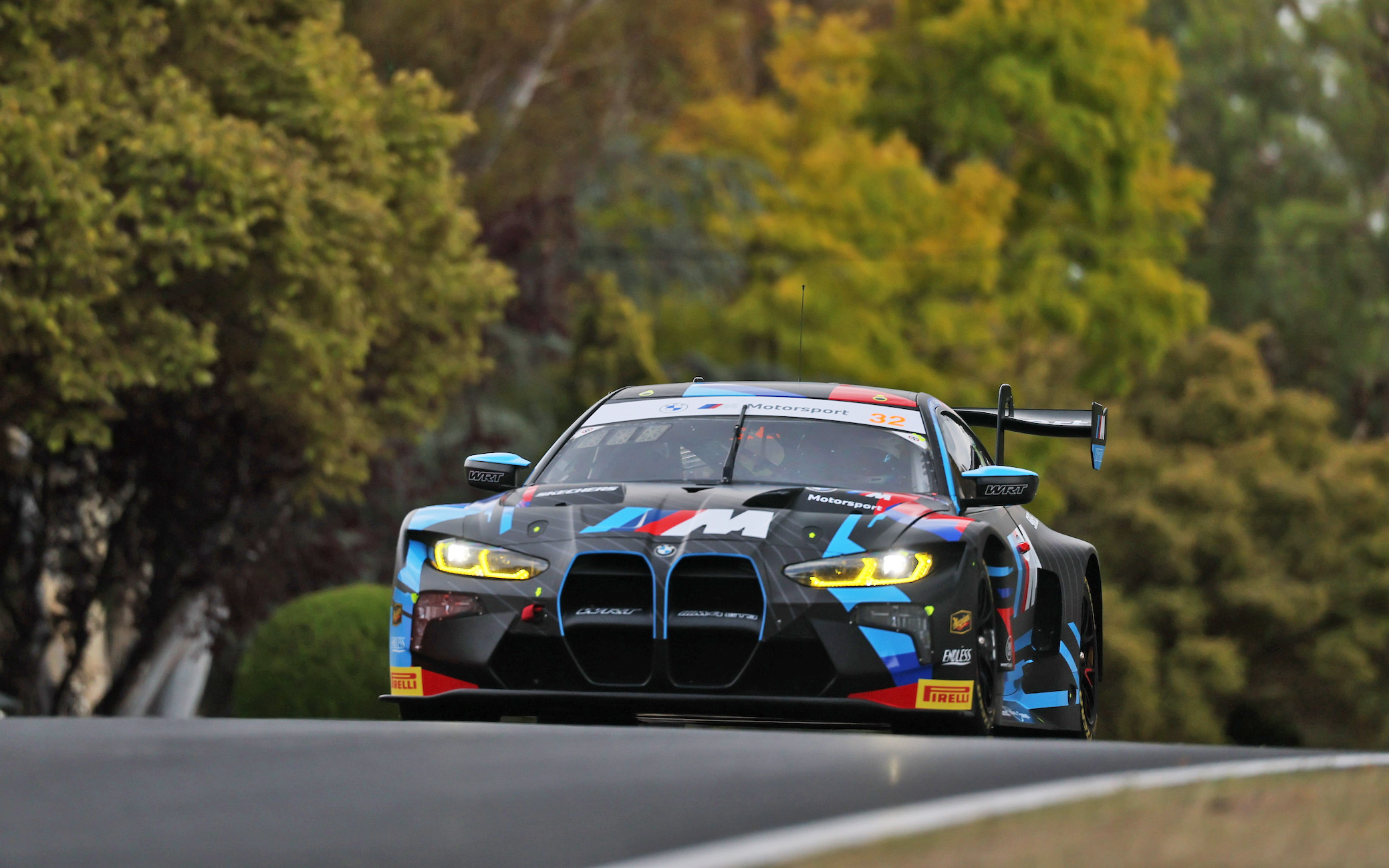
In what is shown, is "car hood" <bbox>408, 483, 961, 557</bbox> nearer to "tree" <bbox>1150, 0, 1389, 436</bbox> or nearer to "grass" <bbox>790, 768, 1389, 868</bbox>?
"grass" <bbox>790, 768, 1389, 868</bbox>

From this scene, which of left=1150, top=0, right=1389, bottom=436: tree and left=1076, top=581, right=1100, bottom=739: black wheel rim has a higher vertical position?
left=1150, top=0, right=1389, bottom=436: tree

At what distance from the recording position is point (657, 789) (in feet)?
20.0

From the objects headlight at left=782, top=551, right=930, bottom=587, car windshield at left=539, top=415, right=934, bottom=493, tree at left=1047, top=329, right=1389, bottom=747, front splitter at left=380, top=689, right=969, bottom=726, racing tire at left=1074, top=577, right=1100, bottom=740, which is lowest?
tree at left=1047, top=329, right=1389, bottom=747

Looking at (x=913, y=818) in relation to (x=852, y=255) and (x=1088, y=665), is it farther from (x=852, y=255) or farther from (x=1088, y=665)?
(x=852, y=255)

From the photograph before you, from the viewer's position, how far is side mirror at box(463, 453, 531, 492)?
10000 mm

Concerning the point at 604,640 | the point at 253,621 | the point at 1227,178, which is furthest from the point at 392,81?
the point at 1227,178

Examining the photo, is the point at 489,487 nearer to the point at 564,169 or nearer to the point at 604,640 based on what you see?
the point at 604,640

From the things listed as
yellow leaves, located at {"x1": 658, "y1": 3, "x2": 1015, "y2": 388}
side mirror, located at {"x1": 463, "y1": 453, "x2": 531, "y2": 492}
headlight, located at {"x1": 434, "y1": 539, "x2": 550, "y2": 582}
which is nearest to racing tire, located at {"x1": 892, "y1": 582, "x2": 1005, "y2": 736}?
headlight, located at {"x1": 434, "y1": 539, "x2": 550, "y2": 582}

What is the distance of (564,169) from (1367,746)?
63.2ft

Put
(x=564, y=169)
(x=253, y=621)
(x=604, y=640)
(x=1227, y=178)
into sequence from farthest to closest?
(x=1227, y=178), (x=564, y=169), (x=253, y=621), (x=604, y=640)

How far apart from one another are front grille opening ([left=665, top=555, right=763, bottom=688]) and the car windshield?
117cm

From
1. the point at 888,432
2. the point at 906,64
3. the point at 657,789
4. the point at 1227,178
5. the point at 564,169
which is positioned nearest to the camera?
the point at 657,789

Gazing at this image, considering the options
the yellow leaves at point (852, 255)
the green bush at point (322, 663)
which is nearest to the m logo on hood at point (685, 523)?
the green bush at point (322, 663)

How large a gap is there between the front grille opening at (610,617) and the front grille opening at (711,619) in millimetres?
92
